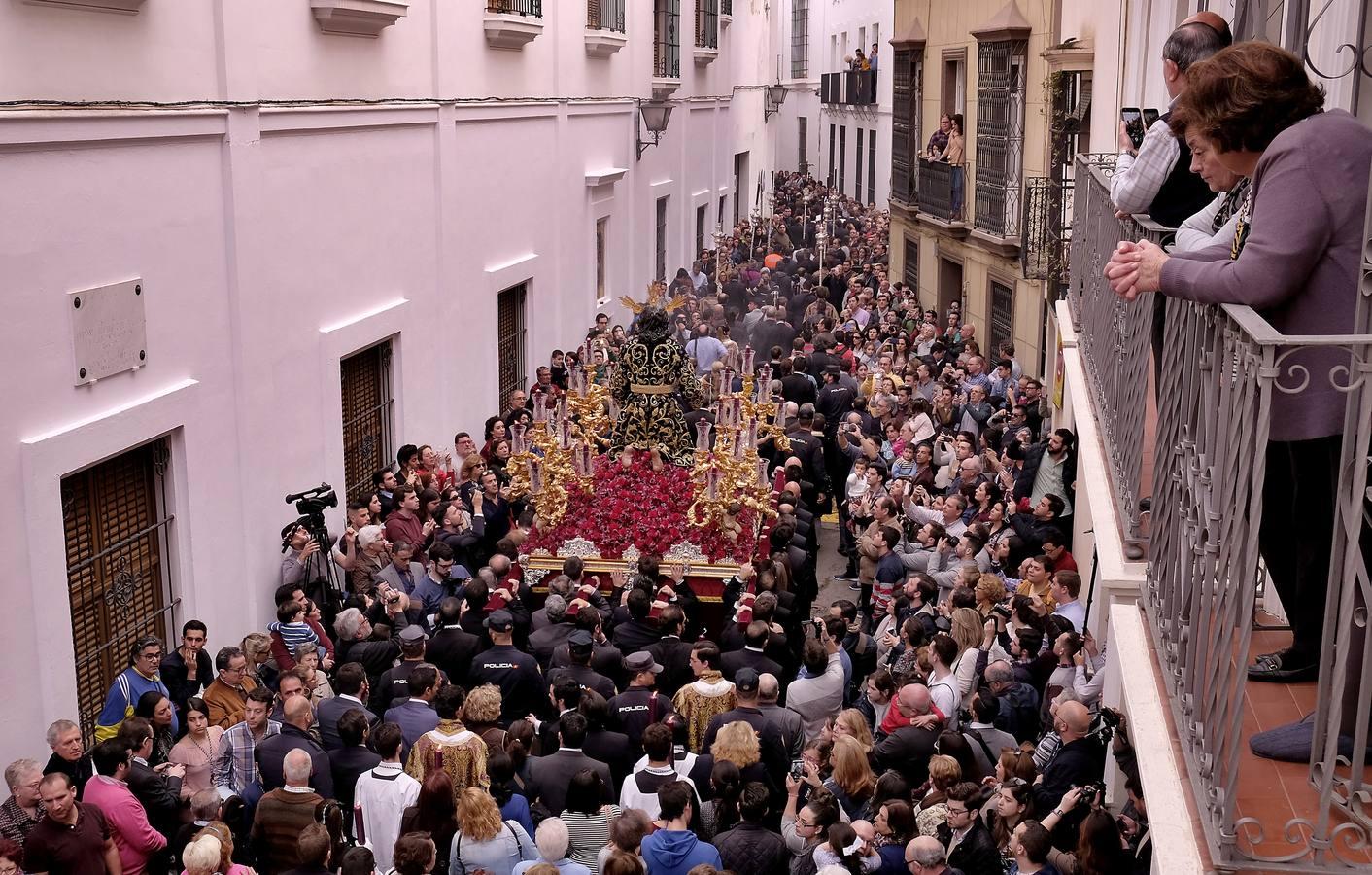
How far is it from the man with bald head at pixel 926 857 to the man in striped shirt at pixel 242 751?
3.18 meters

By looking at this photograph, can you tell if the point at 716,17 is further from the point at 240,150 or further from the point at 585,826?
the point at 585,826

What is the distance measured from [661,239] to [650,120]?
4.05m

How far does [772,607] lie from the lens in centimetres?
826

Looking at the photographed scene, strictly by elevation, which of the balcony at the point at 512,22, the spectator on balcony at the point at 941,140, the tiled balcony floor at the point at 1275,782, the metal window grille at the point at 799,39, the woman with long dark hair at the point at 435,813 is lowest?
the woman with long dark hair at the point at 435,813

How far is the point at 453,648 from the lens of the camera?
8.02 meters

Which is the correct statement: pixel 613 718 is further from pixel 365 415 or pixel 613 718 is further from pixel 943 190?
pixel 943 190

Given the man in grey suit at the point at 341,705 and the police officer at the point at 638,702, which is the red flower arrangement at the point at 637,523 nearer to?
the police officer at the point at 638,702

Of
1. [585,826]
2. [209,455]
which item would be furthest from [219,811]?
[209,455]

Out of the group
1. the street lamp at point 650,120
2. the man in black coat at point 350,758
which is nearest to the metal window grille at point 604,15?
the street lamp at point 650,120

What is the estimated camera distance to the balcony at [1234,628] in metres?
2.68

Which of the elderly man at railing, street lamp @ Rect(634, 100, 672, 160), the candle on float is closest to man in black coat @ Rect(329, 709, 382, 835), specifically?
the candle on float

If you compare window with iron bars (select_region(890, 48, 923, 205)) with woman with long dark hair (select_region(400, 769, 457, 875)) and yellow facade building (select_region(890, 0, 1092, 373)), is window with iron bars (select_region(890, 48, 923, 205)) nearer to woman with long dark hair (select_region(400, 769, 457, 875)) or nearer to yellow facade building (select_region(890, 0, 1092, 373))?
yellow facade building (select_region(890, 0, 1092, 373))

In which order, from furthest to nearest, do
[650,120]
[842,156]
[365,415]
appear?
1. [842,156]
2. [650,120]
3. [365,415]

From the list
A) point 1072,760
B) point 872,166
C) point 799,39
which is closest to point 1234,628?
point 1072,760
